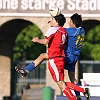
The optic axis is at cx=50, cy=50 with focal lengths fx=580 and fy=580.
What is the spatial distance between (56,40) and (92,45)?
36338 millimetres

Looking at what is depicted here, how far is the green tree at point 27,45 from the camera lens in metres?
46.1

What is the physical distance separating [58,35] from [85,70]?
738 inches

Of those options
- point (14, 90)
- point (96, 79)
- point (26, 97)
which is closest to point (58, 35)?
point (96, 79)

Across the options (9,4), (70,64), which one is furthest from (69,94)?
(9,4)

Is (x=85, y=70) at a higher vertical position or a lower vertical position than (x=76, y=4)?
lower

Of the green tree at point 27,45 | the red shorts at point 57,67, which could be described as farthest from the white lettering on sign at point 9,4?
the green tree at point 27,45

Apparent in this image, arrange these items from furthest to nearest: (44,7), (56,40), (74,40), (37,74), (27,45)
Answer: (27,45)
(37,74)
(44,7)
(74,40)
(56,40)

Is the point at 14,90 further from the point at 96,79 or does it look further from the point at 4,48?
the point at 96,79

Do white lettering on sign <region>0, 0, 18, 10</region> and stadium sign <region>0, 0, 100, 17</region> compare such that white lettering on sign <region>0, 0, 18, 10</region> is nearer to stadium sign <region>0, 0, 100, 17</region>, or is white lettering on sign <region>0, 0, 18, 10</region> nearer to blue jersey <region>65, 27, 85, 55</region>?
stadium sign <region>0, 0, 100, 17</region>

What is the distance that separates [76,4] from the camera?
23547mm

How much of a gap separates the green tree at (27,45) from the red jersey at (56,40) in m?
33.2

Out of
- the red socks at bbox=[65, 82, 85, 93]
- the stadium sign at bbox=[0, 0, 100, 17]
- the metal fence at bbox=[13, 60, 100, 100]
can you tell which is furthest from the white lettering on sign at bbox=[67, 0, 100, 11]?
the red socks at bbox=[65, 82, 85, 93]

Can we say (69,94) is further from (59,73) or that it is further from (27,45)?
(27,45)

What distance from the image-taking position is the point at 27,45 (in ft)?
153
